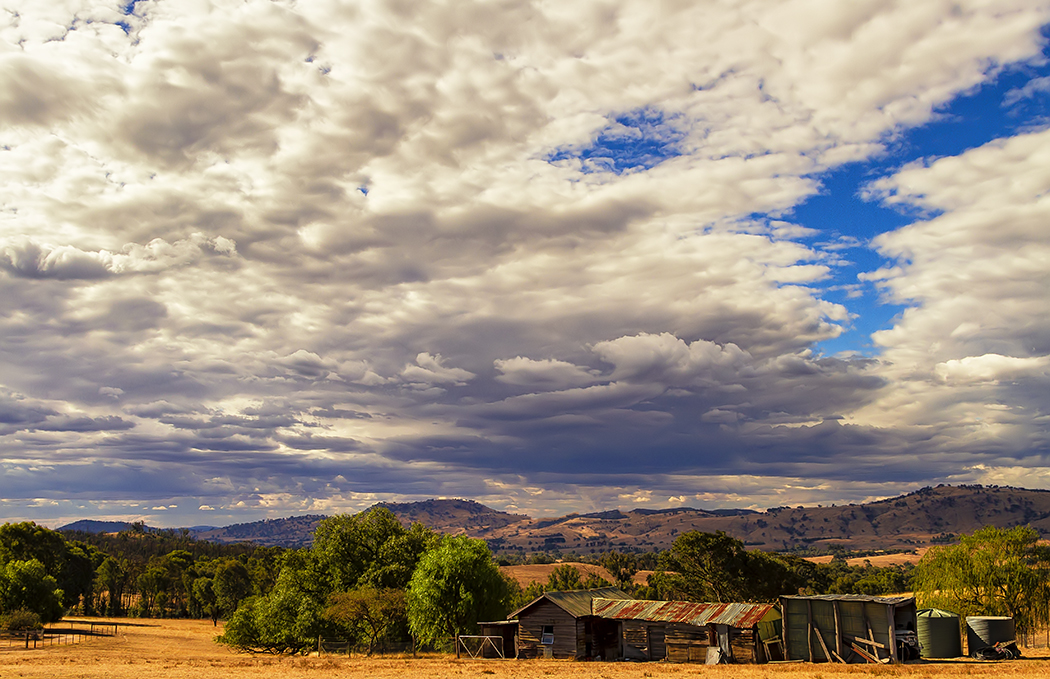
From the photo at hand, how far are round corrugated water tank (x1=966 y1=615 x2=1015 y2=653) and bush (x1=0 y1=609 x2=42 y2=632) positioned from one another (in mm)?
96125

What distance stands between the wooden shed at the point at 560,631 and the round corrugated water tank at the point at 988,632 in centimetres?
2817

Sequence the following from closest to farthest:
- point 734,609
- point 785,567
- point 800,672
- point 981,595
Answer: point 800,672, point 734,609, point 981,595, point 785,567

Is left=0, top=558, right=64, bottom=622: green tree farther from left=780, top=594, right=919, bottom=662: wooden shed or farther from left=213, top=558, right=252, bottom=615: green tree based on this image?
left=780, top=594, right=919, bottom=662: wooden shed

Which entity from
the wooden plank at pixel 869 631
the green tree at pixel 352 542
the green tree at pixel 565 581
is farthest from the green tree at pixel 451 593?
the green tree at pixel 565 581

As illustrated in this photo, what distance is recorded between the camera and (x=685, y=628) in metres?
57.0

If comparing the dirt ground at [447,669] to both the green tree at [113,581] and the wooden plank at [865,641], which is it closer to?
the wooden plank at [865,641]

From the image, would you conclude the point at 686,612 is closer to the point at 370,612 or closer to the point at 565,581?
the point at 370,612

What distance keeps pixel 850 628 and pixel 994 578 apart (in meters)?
23.8

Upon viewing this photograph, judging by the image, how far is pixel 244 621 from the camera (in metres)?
76.9

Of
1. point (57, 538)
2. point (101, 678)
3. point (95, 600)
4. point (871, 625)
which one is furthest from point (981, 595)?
point (95, 600)

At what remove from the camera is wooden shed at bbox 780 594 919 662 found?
5097 cm

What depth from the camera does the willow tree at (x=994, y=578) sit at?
2589 inches

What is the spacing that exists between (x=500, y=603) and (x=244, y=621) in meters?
A: 28.4

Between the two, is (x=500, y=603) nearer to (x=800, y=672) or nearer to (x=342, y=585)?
(x=342, y=585)
